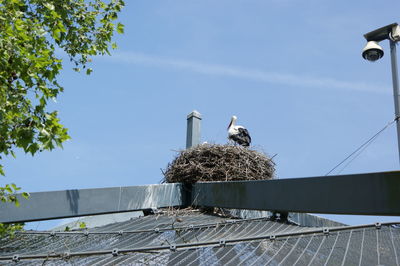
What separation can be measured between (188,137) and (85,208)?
3854 millimetres

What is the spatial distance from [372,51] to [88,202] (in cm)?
480

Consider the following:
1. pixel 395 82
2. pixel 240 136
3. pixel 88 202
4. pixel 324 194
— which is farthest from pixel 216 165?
pixel 324 194

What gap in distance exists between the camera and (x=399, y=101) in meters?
6.81

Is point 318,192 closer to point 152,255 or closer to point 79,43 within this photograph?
point 152,255

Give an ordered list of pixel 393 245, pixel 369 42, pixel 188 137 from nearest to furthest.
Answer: pixel 393 245
pixel 369 42
pixel 188 137

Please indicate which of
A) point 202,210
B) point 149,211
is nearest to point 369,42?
point 202,210

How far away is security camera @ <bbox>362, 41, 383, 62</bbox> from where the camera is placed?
7.45 meters

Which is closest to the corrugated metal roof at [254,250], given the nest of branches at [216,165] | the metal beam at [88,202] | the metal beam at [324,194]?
the metal beam at [324,194]

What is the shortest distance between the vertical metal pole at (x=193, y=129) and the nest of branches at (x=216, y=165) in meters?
0.88

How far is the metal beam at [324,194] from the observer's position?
445 centimetres

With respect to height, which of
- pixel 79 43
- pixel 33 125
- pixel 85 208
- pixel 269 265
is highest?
pixel 79 43

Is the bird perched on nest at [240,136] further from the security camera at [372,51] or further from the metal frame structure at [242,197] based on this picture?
the security camera at [372,51]

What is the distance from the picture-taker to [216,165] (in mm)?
9500

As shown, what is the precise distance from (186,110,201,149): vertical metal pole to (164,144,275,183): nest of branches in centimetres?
88
